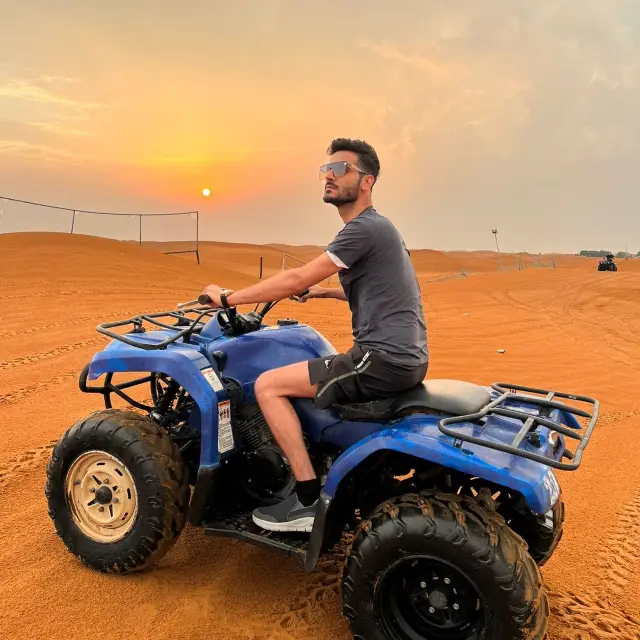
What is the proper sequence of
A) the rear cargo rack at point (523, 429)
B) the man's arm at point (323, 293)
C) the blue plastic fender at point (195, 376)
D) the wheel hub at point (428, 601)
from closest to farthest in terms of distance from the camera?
the rear cargo rack at point (523, 429) < the wheel hub at point (428, 601) < the blue plastic fender at point (195, 376) < the man's arm at point (323, 293)

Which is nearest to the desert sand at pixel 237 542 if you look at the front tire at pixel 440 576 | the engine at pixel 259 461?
the front tire at pixel 440 576

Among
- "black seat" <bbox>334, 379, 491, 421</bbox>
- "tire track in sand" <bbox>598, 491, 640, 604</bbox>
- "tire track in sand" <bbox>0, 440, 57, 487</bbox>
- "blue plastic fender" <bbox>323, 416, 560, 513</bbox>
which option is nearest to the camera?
"blue plastic fender" <bbox>323, 416, 560, 513</bbox>

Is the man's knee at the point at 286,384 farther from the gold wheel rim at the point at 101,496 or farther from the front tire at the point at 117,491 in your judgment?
the gold wheel rim at the point at 101,496

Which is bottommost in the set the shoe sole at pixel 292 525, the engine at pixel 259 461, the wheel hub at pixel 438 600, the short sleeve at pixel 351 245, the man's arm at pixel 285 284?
the wheel hub at pixel 438 600

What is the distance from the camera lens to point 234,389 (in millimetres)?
3652

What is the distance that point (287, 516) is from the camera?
3369 mm

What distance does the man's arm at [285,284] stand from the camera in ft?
10.3

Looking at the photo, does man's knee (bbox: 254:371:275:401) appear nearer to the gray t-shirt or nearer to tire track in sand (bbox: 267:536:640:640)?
the gray t-shirt

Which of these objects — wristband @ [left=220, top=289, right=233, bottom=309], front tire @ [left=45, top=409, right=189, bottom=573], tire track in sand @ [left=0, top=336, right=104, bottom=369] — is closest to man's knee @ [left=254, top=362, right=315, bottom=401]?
wristband @ [left=220, top=289, right=233, bottom=309]

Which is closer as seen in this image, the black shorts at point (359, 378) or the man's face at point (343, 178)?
the black shorts at point (359, 378)

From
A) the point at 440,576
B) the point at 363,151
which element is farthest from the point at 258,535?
the point at 363,151

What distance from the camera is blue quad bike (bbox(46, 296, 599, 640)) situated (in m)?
2.69

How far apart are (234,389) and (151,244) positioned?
27735 mm

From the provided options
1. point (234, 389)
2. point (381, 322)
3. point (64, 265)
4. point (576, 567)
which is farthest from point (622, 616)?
point (64, 265)
